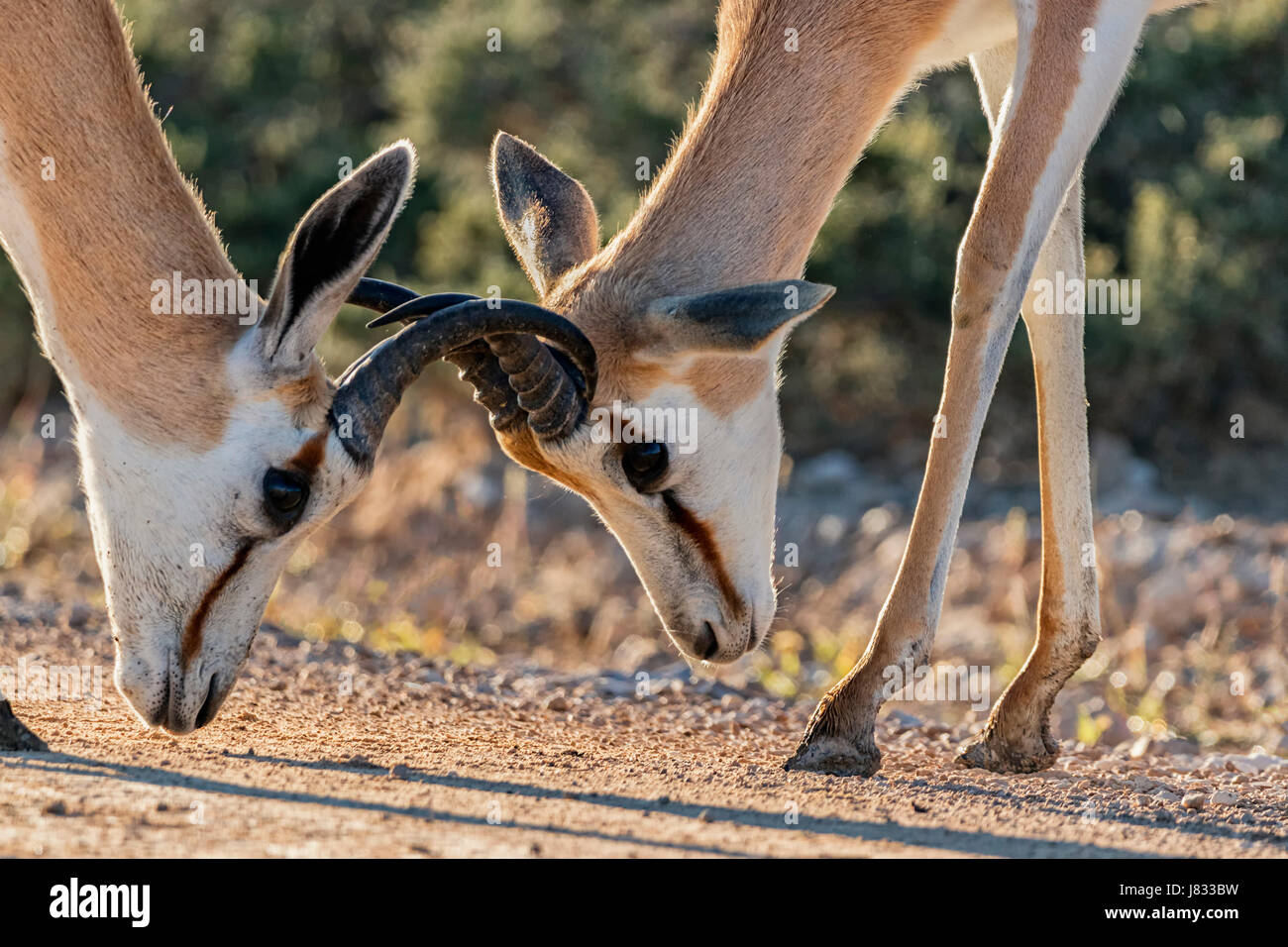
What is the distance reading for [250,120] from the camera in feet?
58.2

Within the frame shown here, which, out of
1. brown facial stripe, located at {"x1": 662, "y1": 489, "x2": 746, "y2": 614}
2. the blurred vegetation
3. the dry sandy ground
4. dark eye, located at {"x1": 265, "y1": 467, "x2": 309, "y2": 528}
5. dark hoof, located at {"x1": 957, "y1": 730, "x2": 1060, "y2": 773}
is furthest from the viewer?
the blurred vegetation

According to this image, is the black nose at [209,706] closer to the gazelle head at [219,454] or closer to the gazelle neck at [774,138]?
the gazelle head at [219,454]

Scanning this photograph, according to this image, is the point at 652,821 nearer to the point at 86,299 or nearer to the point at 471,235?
the point at 86,299

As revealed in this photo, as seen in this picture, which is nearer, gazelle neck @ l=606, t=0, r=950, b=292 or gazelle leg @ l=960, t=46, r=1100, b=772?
gazelle neck @ l=606, t=0, r=950, b=292

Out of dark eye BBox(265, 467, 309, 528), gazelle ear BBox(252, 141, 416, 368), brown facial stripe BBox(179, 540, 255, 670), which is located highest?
gazelle ear BBox(252, 141, 416, 368)

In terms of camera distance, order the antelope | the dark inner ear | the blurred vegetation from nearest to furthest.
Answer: the dark inner ear, the antelope, the blurred vegetation

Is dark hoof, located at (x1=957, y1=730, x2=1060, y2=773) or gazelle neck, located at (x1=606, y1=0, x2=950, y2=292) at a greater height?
gazelle neck, located at (x1=606, y1=0, x2=950, y2=292)

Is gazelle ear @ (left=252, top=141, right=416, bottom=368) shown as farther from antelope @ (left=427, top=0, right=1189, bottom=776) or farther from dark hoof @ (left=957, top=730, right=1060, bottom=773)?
dark hoof @ (left=957, top=730, right=1060, bottom=773)

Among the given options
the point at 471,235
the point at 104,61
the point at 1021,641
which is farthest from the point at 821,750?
the point at 471,235

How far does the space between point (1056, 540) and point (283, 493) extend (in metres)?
2.89

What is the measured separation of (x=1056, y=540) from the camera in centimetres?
591

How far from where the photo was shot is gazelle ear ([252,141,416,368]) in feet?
15.9

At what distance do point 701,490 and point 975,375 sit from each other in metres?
1.05

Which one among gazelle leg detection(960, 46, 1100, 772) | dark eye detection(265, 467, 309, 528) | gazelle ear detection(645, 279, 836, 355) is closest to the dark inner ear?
dark eye detection(265, 467, 309, 528)
